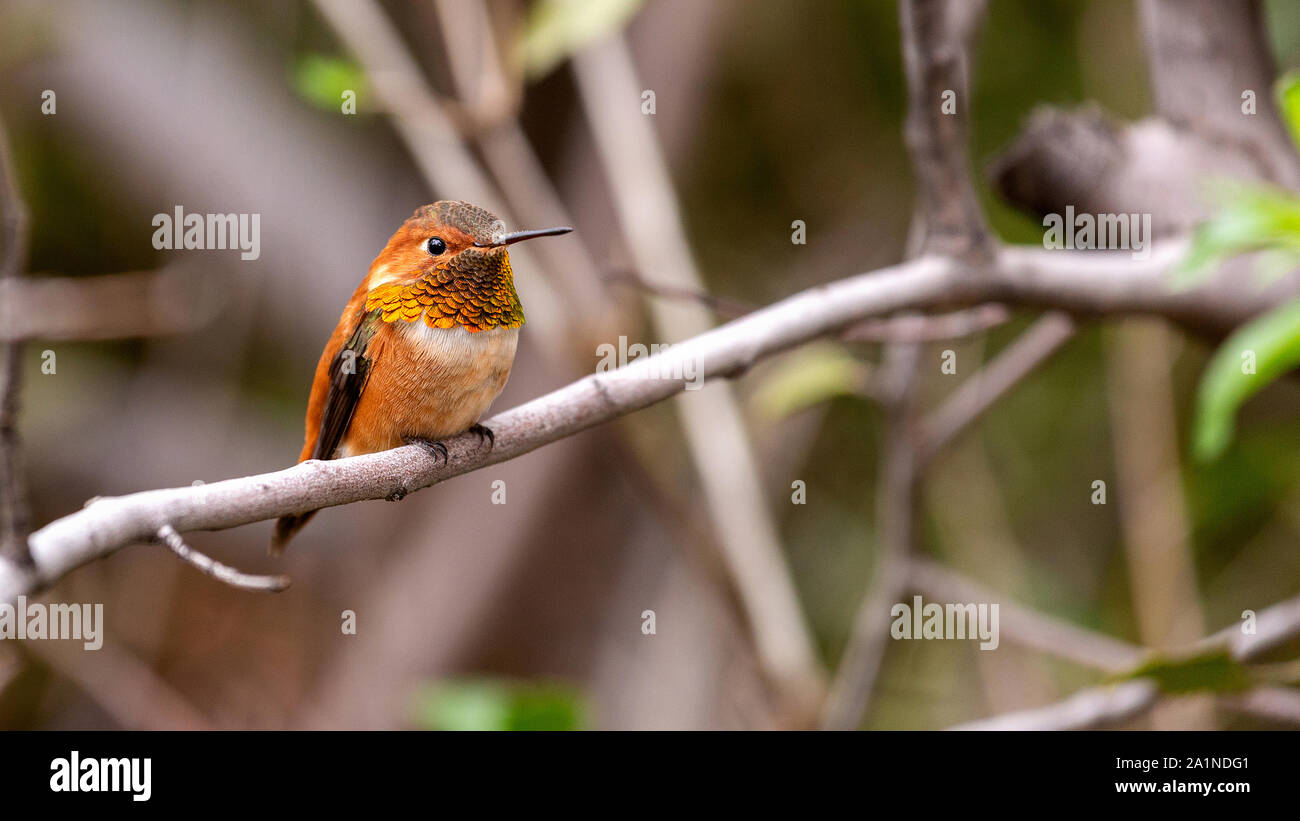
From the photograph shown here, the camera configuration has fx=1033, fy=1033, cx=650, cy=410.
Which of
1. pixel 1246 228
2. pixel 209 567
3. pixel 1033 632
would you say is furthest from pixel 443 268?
pixel 1033 632

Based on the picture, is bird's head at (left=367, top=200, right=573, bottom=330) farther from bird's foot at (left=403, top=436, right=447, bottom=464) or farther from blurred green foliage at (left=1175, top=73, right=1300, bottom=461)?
blurred green foliage at (left=1175, top=73, right=1300, bottom=461)

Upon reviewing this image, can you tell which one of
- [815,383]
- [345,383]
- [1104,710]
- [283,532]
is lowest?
[1104,710]

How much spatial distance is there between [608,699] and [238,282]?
7.37ft

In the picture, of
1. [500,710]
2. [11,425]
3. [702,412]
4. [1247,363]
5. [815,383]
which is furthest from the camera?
[702,412]

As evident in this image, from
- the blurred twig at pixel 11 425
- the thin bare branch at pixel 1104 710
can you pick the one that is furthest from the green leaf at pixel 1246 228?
the blurred twig at pixel 11 425

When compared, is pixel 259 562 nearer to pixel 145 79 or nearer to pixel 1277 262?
pixel 145 79

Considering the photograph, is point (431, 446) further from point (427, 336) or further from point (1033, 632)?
point (1033, 632)

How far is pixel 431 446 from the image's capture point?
1377 mm

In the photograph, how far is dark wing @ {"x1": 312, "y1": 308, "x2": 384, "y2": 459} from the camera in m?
1.45

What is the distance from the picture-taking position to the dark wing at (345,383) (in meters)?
1.45

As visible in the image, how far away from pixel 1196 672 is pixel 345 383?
1417 mm

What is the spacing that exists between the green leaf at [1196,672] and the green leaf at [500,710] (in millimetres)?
1113

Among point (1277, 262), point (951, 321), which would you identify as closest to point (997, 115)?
point (951, 321)

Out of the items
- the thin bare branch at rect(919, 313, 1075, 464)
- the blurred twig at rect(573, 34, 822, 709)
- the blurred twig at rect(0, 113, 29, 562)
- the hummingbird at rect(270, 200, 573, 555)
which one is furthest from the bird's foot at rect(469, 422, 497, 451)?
the blurred twig at rect(573, 34, 822, 709)
